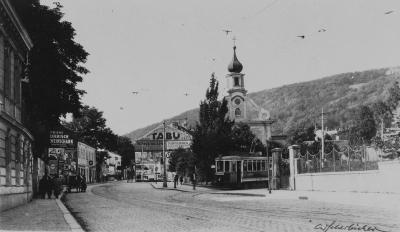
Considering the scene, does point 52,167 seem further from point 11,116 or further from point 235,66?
point 235,66

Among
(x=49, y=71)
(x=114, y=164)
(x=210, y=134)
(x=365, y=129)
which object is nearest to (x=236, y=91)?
(x=365, y=129)

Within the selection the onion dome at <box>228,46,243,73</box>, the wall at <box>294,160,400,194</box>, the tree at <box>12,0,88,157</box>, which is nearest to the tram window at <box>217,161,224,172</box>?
the wall at <box>294,160,400,194</box>

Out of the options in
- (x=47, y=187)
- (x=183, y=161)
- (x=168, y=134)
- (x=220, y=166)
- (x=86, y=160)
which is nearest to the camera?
(x=47, y=187)

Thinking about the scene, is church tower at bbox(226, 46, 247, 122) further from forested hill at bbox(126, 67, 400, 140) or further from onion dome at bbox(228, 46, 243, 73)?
forested hill at bbox(126, 67, 400, 140)

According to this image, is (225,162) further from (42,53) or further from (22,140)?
(22,140)

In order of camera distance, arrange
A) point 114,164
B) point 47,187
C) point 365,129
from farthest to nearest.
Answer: point 114,164 → point 365,129 → point 47,187

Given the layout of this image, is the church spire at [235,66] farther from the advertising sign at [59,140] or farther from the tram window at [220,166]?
the advertising sign at [59,140]

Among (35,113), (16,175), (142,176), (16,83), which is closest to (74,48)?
(35,113)
